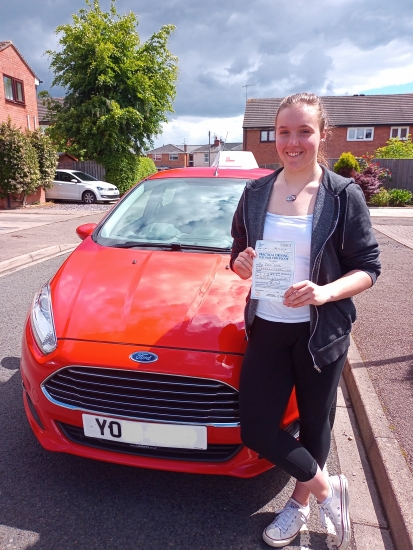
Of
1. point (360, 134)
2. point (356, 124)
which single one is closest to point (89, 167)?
point (356, 124)

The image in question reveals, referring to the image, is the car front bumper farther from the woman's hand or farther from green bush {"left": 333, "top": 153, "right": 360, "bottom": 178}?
green bush {"left": 333, "top": 153, "right": 360, "bottom": 178}

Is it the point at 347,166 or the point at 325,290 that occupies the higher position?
the point at 347,166

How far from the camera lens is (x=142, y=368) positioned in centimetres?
207

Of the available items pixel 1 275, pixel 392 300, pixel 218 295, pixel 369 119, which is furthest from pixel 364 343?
pixel 369 119

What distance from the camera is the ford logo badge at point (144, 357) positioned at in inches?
82.4

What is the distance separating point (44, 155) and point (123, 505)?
62.5 feet

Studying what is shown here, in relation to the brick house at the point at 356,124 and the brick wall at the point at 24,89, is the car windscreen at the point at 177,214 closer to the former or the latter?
the brick wall at the point at 24,89

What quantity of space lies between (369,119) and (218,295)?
138 ft

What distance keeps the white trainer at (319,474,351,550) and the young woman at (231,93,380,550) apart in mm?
89

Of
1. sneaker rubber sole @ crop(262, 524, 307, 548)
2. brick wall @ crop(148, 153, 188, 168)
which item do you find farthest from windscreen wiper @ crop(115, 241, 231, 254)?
brick wall @ crop(148, 153, 188, 168)

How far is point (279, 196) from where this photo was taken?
6.21ft

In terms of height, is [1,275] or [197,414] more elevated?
[197,414]

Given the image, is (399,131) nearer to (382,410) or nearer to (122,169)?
(122,169)

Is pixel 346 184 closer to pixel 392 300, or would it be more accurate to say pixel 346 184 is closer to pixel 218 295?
pixel 218 295
